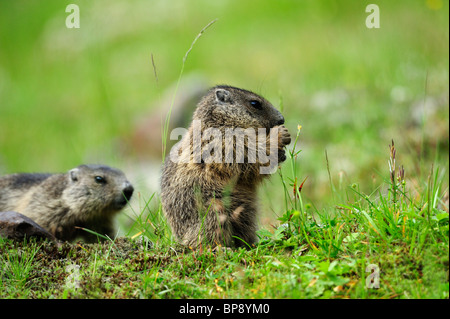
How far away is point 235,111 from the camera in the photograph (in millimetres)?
5312

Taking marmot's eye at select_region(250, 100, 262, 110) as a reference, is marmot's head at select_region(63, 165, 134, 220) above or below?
below

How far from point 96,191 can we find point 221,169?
120 inches

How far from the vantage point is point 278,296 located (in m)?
3.45

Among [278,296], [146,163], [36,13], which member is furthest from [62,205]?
[36,13]

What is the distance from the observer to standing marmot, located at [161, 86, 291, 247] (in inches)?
188

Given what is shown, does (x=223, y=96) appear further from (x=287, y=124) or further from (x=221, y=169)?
(x=287, y=124)

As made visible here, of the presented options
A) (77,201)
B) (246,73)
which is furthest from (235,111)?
(246,73)

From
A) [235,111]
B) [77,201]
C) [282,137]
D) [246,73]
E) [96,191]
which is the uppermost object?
[246,73]

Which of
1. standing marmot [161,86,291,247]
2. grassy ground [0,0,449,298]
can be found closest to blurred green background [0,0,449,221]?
grassy ground [0,0,449,298]

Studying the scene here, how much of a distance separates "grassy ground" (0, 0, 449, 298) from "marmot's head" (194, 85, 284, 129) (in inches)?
13.0

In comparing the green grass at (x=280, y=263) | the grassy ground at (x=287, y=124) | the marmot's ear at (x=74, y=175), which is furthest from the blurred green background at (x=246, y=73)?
the green grass at (x=280, y=263)

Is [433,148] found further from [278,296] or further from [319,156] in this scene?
[278,296]

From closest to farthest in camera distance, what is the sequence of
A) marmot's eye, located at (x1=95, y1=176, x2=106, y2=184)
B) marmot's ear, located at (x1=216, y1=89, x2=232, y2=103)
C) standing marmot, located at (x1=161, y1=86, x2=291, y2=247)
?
standing marmot, located at (x1=161, y1=86, x2=291, y2=247), marmot's ear, located at (x1=216, y1=89, x2=232, y2=103), marmot's eye, located at (x1=95, y1=176, x2=106, y2=184)

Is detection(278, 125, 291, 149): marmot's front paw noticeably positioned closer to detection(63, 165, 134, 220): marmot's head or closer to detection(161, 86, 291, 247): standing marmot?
detection(161, 86, 291, 247): standing marmot
